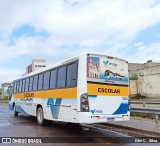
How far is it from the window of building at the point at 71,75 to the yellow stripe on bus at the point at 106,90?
0.73 metres

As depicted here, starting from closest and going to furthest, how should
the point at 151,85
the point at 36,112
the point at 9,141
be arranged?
the point at 9,141 → the point at 36,112 → the point at 151,85

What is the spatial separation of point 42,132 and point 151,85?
127ft

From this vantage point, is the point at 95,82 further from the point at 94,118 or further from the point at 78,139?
the point at 78,139

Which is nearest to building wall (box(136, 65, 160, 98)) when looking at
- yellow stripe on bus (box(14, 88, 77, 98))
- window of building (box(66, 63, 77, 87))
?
yellow stripe on bus (box(14, 88, 77, 98))

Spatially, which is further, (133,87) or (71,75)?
(133,87)

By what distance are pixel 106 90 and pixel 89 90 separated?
86 centimetres

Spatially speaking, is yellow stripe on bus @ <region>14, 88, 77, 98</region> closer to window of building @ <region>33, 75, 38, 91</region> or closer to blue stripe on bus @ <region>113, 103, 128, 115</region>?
window of building @ <region>33, 75, 38, 91</region>

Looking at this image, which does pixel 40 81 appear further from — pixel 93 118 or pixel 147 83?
pixel 147 83

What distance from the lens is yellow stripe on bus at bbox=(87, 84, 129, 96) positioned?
11703 millimetres

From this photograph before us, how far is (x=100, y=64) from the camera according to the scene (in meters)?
12.1

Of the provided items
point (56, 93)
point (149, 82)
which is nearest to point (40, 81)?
point (56, 93)

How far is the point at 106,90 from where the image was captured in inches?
478

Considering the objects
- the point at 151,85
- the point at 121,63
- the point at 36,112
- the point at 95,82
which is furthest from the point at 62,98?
the point at 151,85

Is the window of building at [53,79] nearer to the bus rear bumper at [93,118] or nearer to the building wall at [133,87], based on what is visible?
the bus rear bumper at [93,118]
